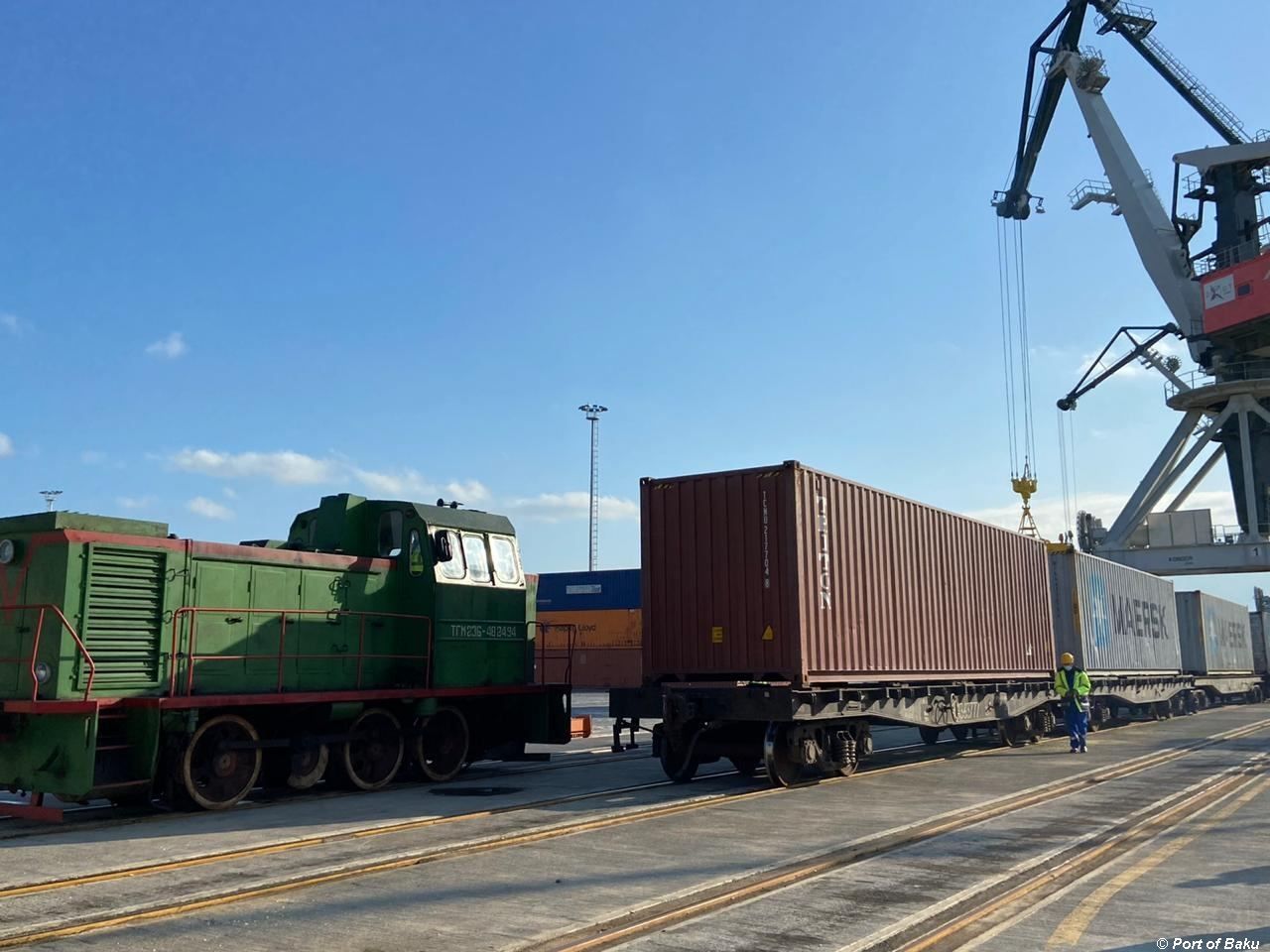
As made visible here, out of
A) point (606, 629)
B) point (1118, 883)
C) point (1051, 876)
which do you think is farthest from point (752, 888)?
point (606, 629)

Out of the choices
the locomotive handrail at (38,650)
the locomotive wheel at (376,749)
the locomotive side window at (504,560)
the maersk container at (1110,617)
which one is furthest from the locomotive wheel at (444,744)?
the maersk container at (1110,617)

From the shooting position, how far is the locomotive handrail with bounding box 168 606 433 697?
34.1ft

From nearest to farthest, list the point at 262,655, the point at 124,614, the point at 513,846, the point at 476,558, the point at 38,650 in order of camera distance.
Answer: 1. the point at 513,846
2. the point at 38,650
3. the point at 124,614
4. the point at 262,655
5. the point at 476,558

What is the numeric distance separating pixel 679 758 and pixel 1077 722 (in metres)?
8.30

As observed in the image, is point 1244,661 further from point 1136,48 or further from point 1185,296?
point 1136,48

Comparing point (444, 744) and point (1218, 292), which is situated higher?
point (1218, 292)

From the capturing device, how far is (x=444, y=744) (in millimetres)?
13391

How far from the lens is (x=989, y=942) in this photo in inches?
218

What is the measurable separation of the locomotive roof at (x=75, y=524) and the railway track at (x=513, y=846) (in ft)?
12.7

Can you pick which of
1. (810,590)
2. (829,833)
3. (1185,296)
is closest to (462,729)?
(810,590)

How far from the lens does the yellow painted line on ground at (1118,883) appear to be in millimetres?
5688

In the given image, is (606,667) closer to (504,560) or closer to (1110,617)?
(1110,617)

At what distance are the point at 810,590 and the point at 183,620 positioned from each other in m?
7.17

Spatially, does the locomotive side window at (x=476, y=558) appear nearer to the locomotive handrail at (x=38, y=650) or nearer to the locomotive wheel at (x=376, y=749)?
the locomotive wheel at (x=376, y=749)
